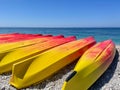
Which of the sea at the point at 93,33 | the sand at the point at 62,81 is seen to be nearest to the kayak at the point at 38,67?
the sand at the point at 62,81

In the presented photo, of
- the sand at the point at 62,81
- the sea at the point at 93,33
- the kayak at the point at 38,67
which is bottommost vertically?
the sea at the point at 93,33

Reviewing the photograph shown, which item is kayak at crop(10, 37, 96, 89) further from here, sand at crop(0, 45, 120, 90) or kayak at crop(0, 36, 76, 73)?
kayak at crop(0, 36, 76, 73)

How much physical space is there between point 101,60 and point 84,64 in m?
0.60

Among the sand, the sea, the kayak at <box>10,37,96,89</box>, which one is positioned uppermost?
the kayak at <box>10,37,96,89</box>

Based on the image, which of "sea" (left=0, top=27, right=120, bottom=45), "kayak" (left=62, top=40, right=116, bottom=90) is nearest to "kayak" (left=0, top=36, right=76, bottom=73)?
Answer: "kayak" (left=62, top=40, right=116, bottom=90)

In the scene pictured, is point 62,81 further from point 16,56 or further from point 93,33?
point 93,33

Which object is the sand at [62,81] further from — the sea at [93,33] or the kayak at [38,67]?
the sea at [93,33]

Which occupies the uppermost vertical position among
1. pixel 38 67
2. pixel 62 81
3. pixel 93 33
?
pixel 38 67

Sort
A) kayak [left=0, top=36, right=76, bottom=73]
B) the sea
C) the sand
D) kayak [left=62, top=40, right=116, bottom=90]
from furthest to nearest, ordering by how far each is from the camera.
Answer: the sea < kayak [left=0, top=36, right=76, bottom=73] < the sand < kayak [left=62, top=40, right=116, bottom=90]

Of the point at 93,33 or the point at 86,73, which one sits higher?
the point at 86,73

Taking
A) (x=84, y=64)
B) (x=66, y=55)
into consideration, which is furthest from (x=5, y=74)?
(x=84, y=64)

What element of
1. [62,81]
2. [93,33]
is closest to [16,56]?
[62,81]

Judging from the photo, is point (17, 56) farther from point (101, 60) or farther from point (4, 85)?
point (101, 60)

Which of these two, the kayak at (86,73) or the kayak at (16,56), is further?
the kayak at (16,56)
